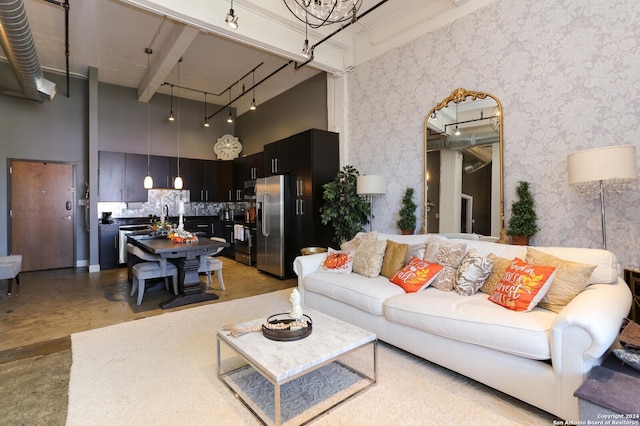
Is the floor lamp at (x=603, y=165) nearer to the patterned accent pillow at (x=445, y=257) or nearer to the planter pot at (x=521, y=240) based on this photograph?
the planter pot at (x=521, y=240)

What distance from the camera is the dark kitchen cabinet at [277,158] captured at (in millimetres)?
5473

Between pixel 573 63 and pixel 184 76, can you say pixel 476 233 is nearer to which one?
pixel 573 63

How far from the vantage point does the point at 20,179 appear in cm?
586

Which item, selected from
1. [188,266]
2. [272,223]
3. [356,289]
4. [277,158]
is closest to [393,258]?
[356,289]

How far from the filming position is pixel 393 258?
10.6ft

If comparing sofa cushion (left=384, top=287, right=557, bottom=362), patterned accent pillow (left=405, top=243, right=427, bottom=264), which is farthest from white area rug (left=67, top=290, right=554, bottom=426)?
patterned accent pillow (left=405, top=243, right=427, bottom=264)

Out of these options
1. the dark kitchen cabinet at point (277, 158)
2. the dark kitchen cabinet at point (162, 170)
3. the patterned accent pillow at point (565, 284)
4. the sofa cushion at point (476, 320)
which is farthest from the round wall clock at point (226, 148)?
the patterned accent pillow at point (565, 284)

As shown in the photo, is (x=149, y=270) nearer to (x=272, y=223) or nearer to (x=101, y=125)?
(x=272, y=223)

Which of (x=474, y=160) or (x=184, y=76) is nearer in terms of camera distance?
(x=474, y=160)

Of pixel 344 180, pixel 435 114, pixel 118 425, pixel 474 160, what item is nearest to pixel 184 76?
pixel 344 180

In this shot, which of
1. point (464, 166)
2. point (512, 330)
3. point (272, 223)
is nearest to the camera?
point (512, 330)

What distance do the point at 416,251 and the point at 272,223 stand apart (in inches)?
115

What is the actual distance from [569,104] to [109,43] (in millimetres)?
6348

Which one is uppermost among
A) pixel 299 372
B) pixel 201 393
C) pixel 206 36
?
pixel 206 36
